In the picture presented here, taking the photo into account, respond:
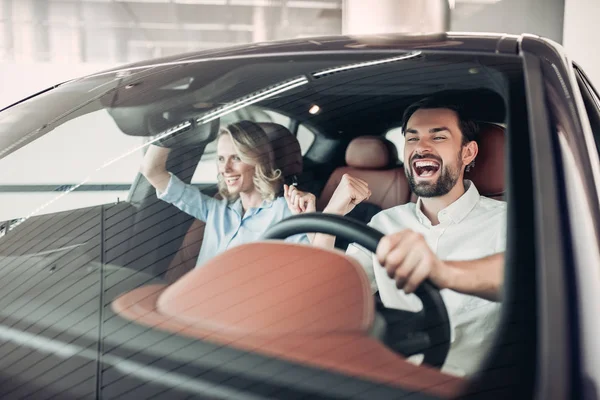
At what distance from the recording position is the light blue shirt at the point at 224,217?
1.04m

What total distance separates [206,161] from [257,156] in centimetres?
10

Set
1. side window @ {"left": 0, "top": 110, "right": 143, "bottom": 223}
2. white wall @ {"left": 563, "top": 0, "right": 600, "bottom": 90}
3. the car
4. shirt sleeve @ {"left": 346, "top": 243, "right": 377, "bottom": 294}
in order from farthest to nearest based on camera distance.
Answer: white wall @ {"left": 563, "top": 0, "right": 600, "bottom": 90}, side window @ {"left": 0, "top": 110, "right": 143, "bottom": 223}, shirt sleeve @ {"left": 346, "top": 243, "right": 377, "bottom": 294}, the car

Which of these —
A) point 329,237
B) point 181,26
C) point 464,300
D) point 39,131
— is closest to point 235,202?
point 329,237

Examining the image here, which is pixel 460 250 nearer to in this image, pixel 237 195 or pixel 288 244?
pixel 288 244

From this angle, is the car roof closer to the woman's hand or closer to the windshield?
the windshield

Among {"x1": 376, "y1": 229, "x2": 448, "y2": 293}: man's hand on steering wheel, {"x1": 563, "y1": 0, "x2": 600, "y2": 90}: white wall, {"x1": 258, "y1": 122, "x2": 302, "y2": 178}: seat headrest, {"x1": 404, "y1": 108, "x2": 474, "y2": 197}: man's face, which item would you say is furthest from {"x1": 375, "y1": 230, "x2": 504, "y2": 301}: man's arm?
{"x1": 563, "y1": 0, "x2": 600, "y2": 90}: white wall

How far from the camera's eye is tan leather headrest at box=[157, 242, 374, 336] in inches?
36.1

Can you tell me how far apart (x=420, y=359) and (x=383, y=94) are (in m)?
0.46

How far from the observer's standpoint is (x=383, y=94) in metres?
1.13

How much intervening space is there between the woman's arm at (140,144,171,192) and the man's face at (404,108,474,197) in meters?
0.41

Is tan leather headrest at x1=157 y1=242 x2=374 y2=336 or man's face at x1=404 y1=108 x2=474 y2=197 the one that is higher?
man's face at x1=404 y1=108 x2=474 y2=197

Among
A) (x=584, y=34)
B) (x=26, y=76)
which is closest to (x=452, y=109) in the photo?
(x=584, y=34)

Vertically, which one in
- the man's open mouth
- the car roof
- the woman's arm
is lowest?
the woman's arm

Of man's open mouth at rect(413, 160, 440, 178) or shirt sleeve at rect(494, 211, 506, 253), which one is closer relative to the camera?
shirt sleeve at rect(494, 211, 506, 253)
